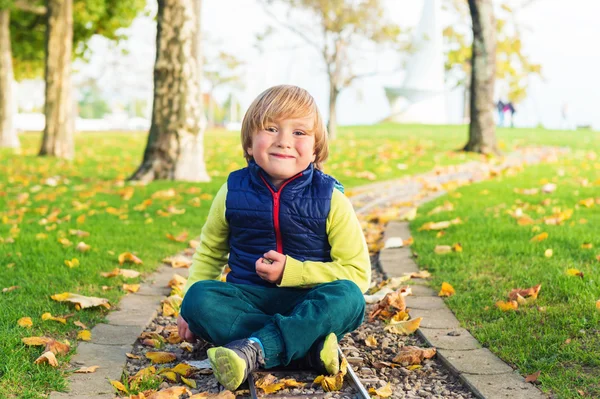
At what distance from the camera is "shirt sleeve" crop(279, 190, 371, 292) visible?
3377 mm

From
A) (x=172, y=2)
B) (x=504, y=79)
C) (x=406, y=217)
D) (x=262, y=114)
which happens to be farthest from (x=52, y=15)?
(x=504, y=79)

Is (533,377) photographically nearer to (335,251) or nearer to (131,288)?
(335,251)

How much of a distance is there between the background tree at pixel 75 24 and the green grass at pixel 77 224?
7520 mm

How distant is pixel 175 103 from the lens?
10570 millimetres

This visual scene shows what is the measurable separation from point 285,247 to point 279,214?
17 centimetres

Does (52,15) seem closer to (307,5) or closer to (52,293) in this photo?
(307,5)

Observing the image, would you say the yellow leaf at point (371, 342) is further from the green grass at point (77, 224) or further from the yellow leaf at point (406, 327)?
the green grass at point (77, 224)

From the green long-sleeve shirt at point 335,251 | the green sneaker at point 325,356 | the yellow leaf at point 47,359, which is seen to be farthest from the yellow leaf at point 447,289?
the yellow leaf at point 47,359

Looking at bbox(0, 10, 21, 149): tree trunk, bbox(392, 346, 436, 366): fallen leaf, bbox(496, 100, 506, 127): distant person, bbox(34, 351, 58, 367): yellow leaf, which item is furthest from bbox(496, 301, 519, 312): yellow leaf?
bbox(496, 100, 506, 127): distant person

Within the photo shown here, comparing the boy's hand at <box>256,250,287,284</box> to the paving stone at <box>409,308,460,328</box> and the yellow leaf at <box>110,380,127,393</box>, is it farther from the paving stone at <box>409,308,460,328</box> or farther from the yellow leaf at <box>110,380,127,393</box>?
the paving stone at <box>409,308,460,328</box>

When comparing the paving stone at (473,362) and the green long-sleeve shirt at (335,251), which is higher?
the green long-sleeve shirt at (335,251)

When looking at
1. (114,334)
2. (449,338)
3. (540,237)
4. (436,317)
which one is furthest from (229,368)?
(540,237)

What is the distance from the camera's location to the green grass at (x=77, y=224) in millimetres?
3633

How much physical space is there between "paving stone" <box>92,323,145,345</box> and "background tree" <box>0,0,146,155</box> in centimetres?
1840
